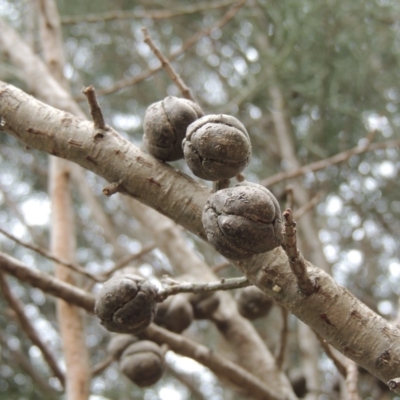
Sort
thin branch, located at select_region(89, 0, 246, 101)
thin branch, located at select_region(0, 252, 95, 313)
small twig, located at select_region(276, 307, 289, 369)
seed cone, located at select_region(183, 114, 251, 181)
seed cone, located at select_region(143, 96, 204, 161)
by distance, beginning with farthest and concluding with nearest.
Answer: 1. thin branch, located at select_region(89, 0, 246, 101)
2. small twig, located at select_region(276, 307, 289, 369)
3. thin branch, located at select_region(0, 252, 95, 313)
4. seed cone, located at select_region(143, 96, 204, 161)
5. seed cone, located at select_region(183, 114, 251, 181)

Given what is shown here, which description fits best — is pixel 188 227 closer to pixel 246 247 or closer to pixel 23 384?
pixel 246 247

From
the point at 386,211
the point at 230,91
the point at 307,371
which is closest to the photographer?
the point at 307,371

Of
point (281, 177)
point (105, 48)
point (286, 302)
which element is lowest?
point (286, 302)

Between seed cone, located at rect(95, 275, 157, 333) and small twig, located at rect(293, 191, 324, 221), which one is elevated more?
small twig, located at rect(293, 191, 324, 221)

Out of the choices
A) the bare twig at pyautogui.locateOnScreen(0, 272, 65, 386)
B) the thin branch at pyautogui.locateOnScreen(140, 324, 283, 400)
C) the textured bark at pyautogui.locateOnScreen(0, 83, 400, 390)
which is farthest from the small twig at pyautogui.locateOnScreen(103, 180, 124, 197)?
the bare twig at pyautogui.locateOnScreen(0, 272, 65, 386)

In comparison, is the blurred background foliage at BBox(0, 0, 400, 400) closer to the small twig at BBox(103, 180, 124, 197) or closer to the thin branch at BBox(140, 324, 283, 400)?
the thin branch at BBox(140, 324, 283, 400)

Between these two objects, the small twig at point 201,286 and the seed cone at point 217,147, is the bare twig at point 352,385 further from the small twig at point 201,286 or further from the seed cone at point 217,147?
the seed cone at point 217,147

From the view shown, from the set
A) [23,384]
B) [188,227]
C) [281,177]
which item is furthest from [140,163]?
[23,384]
